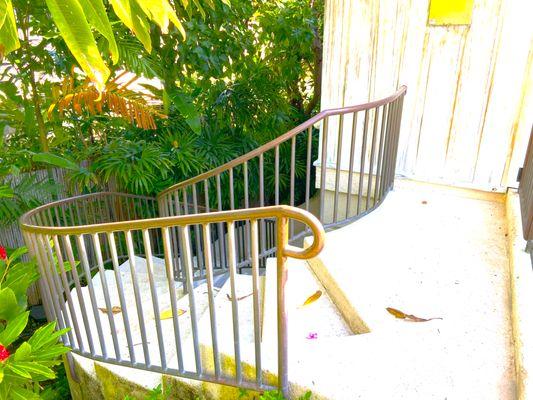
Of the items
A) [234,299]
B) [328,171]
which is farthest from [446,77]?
[234,299]

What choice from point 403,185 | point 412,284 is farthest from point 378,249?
point 403,185

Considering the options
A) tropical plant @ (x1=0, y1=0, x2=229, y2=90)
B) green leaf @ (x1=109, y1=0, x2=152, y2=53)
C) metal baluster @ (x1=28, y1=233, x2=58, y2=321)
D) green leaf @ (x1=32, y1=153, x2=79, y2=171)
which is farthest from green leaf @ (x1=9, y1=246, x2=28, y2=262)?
green leaf @ (x1=109, y1=0, x2=152, y2=53)

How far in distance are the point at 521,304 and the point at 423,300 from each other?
1.32 ft

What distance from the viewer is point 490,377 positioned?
1.46 metres

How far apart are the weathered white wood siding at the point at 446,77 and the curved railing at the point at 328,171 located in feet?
0.64

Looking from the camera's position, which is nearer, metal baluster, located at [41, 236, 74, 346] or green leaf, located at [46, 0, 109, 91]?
green leaf, located at [46, 0, 109, 91]

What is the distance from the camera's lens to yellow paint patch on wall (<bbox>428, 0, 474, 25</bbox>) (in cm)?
252

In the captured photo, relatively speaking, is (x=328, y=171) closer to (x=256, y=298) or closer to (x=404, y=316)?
(x=404, y=316)

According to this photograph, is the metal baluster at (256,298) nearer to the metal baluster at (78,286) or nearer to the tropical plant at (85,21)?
the tropical plant at (85,21)

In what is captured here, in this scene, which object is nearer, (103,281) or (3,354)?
(3,354)

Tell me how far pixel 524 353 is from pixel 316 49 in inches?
175

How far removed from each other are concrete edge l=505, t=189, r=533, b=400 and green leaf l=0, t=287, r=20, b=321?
7.11 feet

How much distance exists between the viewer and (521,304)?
162cm

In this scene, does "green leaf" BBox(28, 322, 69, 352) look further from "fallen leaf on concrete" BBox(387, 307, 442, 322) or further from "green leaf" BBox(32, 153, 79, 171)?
Result: "green leaf" BBox(32, 153, 79, 171)
